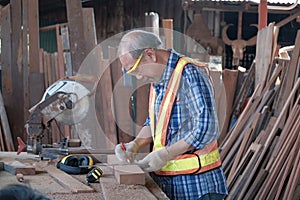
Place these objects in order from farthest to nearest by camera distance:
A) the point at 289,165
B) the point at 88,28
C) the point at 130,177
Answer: the point at 88,28, the point at 289,165, the point at 130,177

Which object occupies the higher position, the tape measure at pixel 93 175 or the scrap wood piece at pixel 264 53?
the scrap wood piece at pixel 264 53

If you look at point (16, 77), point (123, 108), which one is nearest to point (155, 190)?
point (123, 108)

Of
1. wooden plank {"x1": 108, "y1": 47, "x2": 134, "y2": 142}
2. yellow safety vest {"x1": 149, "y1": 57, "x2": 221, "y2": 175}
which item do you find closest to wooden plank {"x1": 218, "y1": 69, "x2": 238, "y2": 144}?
wooden plank {"x1": 108, "y1": 47, "x2": 134, "y2": 142}

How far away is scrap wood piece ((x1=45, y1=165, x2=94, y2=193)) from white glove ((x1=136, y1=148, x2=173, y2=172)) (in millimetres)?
386

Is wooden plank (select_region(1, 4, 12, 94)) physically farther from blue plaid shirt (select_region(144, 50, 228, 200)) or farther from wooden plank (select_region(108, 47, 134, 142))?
blue plaid shirt (select_region(144, 50, 228, 200))

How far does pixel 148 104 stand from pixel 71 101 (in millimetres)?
1479

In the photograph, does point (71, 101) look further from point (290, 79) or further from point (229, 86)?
point (229, 86)

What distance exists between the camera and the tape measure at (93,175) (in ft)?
7.13

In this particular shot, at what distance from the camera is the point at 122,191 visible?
6.49ft

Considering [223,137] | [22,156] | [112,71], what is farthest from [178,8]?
[22,156]

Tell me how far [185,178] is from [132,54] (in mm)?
711

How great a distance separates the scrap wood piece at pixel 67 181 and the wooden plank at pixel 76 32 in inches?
95.8

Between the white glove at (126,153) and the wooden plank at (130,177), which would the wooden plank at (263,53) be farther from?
the wooden plank at (130,177)

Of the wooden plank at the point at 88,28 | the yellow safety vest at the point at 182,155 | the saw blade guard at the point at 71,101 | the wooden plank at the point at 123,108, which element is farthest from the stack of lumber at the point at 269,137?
the saw blade guard at the point at 71,101
